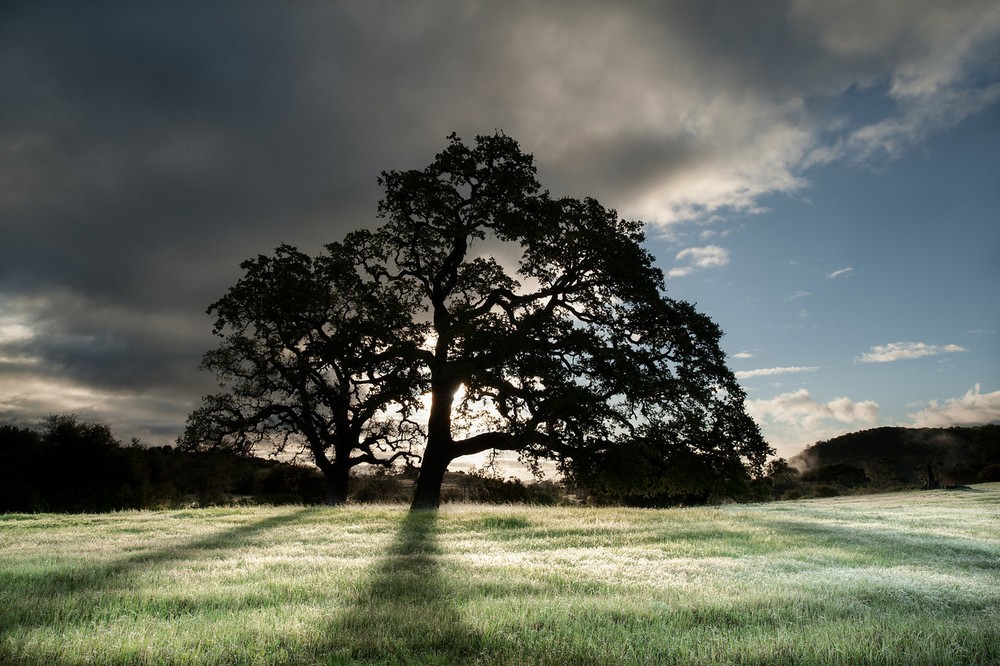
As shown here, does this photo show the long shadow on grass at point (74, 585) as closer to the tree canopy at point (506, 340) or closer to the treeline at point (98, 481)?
the tree canopy at point (506, 340)

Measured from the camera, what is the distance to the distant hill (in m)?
72.1

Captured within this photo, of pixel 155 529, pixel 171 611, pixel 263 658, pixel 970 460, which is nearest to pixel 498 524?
pixel 155 529

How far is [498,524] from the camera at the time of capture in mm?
16500

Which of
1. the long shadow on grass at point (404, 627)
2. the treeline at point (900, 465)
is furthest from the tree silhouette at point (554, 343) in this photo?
the treeline at point (900, 465)

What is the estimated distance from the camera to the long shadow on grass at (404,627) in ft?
16.5

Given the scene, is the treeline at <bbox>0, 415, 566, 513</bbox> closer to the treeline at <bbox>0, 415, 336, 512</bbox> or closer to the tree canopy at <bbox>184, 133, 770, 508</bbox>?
the treeline at <bbox>0, 415, 336, 512</bbox>

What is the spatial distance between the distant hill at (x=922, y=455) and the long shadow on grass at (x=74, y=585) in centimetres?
6519

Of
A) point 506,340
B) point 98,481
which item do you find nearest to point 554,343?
point 506,340

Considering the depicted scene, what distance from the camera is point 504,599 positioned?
678 cm

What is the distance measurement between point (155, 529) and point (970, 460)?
9756 cm

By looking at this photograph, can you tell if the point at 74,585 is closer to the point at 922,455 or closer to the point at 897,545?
the point at 897,545

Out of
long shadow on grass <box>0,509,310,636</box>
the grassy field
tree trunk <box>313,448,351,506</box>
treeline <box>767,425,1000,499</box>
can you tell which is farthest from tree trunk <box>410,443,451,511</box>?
treeline <box>767,425,1000,499</box>

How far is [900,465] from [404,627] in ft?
313

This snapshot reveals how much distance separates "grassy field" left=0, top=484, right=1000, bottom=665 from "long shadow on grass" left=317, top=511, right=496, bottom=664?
24mm
